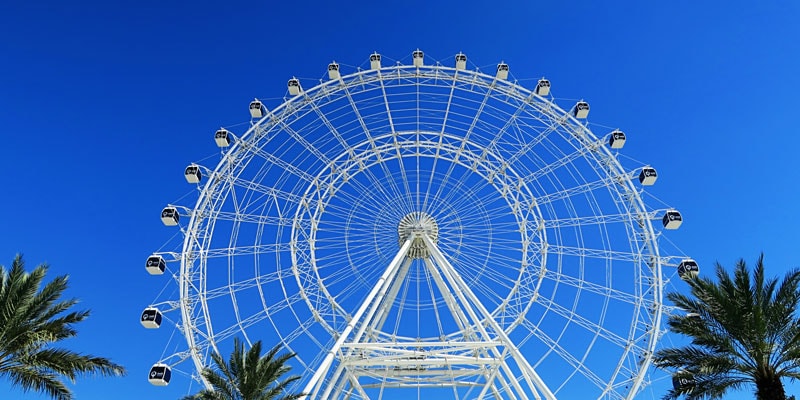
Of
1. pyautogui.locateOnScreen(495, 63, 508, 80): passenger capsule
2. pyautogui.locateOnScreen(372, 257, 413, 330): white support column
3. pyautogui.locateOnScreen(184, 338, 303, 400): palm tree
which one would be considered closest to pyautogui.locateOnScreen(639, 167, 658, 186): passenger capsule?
pyautogui.locateOnScreen(495, 63, 508, 80): passenger capsule

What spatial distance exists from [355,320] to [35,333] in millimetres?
12544

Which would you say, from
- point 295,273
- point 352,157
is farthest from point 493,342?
point 352,157

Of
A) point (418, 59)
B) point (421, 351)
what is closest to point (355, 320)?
point (421, 351)

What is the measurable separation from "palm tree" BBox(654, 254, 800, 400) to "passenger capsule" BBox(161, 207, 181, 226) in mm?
21341

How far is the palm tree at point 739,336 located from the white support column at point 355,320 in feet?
36.1

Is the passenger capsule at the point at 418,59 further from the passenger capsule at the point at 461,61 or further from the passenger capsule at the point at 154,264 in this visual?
the passenger capsule at the point at 154,264

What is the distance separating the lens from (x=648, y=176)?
31.1 meters

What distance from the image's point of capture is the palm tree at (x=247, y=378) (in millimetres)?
17656

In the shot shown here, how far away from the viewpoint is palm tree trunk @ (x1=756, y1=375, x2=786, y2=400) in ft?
50.1

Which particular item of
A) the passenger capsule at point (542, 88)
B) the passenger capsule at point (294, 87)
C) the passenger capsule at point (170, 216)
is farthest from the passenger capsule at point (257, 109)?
the passenger capsule at point (542, 88)

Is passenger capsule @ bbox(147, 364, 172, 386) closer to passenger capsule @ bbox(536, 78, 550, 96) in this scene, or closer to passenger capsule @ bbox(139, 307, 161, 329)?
passenger capsule @ bbox(139, 307, 161, 329)

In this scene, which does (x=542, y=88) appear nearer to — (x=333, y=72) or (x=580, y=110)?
(x=580, y=110)

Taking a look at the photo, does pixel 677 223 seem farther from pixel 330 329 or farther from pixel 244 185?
pixel 244 185

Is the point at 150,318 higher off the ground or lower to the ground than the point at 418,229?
lower
